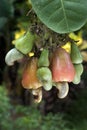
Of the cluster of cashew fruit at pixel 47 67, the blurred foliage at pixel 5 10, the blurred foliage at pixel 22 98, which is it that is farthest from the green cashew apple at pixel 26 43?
the blurred foliage at pixel 5 10

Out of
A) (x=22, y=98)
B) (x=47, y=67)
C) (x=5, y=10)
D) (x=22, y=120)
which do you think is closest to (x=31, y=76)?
(x=47, y=67)

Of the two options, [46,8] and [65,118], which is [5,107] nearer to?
[65,118]

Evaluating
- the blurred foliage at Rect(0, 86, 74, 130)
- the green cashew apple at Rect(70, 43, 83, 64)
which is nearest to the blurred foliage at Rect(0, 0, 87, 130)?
the blurred foliage at Rect(0, 86, 74, 130)

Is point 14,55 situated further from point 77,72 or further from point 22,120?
point 22,120

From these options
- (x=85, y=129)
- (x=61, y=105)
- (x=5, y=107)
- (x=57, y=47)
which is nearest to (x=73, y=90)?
(x=61, y=105)

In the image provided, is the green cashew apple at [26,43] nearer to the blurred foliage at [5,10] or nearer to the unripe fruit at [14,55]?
the unripe fruit at [14,55]

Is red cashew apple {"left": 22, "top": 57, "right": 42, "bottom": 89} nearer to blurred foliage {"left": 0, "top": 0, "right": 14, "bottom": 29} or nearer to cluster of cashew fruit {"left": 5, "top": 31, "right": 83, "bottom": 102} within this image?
cluster of cashew fruit {"left": 5, "top": 31, "right": 83, "bottom": 102}
